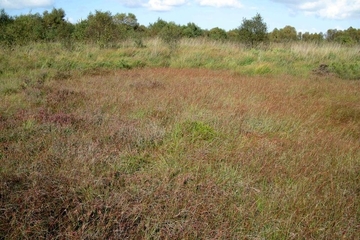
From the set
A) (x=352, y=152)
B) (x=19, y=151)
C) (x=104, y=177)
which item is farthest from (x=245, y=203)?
(x=19, y=151)

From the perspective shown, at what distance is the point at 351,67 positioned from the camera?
41.6 feet

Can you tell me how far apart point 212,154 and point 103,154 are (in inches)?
57.2

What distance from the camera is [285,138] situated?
448 cm

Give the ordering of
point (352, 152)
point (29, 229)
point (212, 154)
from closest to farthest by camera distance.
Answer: point (29, 229), point (212, 154), point (352, 152)

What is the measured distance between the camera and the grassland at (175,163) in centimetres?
228

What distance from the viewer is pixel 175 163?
335 cm

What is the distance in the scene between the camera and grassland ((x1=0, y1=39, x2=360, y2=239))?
228cm

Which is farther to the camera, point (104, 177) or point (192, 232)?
point (104, 177)

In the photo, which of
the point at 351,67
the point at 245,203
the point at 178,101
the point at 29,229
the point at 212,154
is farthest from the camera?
the point at 351,67

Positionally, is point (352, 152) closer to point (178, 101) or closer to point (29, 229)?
point (178, 101)

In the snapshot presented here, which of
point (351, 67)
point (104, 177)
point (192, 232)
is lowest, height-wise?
point (192, 232)

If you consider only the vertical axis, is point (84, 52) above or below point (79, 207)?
above

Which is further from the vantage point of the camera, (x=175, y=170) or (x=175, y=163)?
(x=175, y=163)

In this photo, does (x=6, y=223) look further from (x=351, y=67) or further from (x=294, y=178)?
(x=351, y=67)
